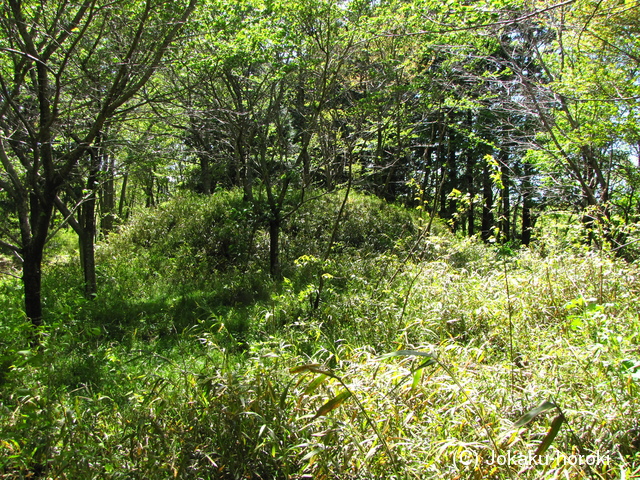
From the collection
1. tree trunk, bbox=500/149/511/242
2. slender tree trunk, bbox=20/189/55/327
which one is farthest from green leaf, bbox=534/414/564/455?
slender tree trunk, bbox=20/189/55/327

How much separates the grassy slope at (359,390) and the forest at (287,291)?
0.07ft

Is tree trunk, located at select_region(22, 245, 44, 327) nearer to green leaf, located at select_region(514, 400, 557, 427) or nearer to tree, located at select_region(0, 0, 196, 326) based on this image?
tree, located at select_region(0, 0, 196, 326)

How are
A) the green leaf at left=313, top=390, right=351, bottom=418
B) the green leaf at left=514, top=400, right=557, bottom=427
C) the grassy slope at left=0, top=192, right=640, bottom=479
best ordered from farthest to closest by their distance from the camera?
the grassy slope at left=0, top=192, right=640, bottom=479
the green leaf at left=313, top=390, right=351, bottom=418
the green leaf at left=514, top=400, right=557, bottom=427

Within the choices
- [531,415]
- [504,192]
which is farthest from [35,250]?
[504,192]

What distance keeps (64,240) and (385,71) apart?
1444 cm

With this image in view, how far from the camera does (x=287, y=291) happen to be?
6148 millimetres

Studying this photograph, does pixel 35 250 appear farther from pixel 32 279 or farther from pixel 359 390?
pixel 359 390

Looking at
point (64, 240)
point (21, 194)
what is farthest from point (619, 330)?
point (64, 240)

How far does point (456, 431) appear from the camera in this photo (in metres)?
2.12

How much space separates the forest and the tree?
40 mm

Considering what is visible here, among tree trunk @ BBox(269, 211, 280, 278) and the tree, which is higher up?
the tree

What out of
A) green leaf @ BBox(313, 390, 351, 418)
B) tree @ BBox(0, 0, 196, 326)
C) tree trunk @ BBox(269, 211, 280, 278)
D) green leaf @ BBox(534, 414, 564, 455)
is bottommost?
tree trunk @ BBox(269, 211, 280, 278)

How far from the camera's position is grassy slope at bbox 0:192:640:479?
1928 millimetres

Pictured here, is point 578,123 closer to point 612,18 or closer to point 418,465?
point 612,18
